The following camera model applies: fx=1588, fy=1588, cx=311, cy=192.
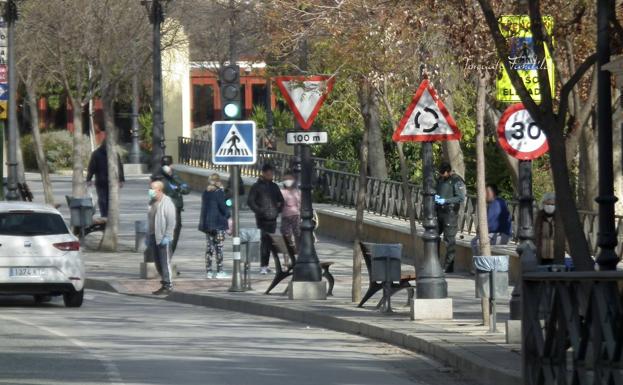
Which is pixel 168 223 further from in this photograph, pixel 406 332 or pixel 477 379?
pixel 477 379

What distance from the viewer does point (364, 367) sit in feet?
48.9

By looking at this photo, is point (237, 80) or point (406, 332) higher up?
point (237, 80)

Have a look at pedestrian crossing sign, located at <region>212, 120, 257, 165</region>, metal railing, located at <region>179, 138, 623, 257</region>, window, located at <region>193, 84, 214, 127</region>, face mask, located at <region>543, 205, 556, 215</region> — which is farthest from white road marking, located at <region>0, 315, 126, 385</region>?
window, located at <region>193, 84, 214, 127</region>

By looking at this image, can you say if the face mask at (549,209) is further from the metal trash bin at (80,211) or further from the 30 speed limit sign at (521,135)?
the metal trash bin at (80,211)

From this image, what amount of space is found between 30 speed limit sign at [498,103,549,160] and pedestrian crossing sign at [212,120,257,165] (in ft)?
26.7

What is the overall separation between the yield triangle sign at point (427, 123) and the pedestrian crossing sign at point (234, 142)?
229 inches

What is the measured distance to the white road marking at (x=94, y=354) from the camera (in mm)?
13750

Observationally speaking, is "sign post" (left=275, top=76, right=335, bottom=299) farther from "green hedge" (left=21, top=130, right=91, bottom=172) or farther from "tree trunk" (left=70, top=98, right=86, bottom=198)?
"green hedge" (left=21, top=130, right=91, bottom=172)

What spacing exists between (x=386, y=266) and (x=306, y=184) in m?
3.04

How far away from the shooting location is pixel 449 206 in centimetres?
2683

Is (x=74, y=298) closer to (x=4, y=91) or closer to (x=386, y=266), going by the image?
(x=386, y=266)

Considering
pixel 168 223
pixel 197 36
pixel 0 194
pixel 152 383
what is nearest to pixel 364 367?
pixel 152 383

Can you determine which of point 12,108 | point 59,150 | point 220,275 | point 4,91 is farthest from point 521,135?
point 59,150

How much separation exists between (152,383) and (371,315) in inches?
250
